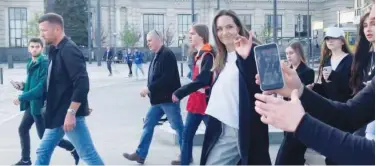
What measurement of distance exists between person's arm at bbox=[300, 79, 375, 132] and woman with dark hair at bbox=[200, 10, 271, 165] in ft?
3.13

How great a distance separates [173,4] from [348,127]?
63.6 metres

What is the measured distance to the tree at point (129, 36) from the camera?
2404 inches

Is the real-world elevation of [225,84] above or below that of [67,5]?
below

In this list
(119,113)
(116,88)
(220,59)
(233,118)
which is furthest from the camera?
(116,88)

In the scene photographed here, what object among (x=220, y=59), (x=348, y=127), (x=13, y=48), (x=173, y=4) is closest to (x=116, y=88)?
(x=220, y=59)

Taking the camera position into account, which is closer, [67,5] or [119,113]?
[119,113]

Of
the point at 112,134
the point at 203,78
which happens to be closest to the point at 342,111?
the point at 203,78

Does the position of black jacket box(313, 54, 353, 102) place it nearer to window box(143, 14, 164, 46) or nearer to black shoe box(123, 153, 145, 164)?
black shoe box(123, 153, 145, 164)

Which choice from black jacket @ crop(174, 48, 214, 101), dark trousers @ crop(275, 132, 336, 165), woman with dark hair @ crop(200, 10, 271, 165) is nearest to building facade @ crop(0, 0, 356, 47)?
black jacket @ crop(174, 48, 214, 101)

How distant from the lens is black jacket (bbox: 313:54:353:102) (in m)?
5.27

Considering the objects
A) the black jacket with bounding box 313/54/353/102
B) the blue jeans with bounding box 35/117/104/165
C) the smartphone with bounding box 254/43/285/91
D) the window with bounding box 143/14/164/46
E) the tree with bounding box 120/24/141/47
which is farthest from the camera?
the window with bounding box 143/14/164/46

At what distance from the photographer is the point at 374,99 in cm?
249

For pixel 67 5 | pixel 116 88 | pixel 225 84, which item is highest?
pixel 67 5

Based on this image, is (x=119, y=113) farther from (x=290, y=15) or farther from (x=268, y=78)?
(x=290, y=15)
